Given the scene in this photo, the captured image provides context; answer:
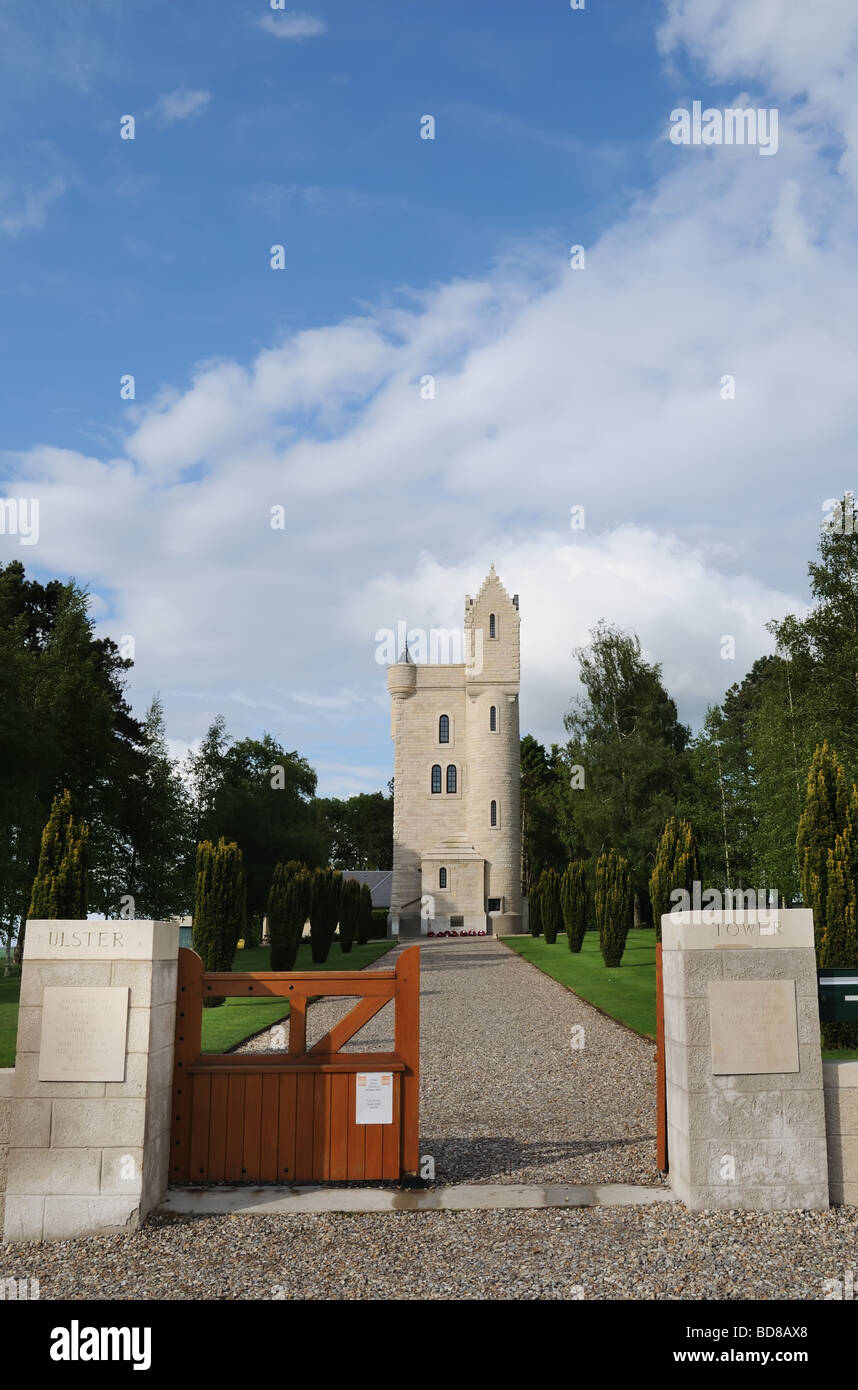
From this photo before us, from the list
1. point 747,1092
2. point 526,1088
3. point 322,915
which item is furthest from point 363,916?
point 747,1092

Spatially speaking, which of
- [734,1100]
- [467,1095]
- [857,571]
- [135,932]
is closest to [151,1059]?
[135,932]

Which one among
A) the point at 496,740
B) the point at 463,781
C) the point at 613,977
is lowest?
the point at 613,977

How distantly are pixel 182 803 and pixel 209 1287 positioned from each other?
120 ft

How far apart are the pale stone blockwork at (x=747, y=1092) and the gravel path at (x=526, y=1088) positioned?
0.74 m

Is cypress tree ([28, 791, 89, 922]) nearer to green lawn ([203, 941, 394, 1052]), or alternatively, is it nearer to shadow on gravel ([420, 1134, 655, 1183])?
green lawn ([203, 941, 394, 1052])

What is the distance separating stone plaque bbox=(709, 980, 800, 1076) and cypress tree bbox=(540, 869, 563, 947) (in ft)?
91.6

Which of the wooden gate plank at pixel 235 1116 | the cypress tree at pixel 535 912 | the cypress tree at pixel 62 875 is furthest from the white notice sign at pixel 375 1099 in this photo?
the cypress tree at pixel 535 912

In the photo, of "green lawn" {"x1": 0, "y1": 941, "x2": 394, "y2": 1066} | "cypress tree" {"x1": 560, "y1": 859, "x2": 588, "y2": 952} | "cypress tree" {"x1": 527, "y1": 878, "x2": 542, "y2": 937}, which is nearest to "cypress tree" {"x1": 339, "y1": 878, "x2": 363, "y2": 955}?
"cypress tree" {"x1": 527, "y1": 878, "x2": 542, "y2": 937}

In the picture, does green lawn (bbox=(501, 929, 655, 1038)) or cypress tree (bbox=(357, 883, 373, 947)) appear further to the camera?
cypress tree (bbox=(357, 883, 373, 947))

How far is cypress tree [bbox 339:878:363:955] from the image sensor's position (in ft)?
106

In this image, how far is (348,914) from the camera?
3306 cm

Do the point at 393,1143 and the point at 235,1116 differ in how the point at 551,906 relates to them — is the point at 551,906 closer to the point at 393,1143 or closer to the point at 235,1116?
the point at 393,1143

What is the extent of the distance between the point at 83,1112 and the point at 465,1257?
7.23 ft
